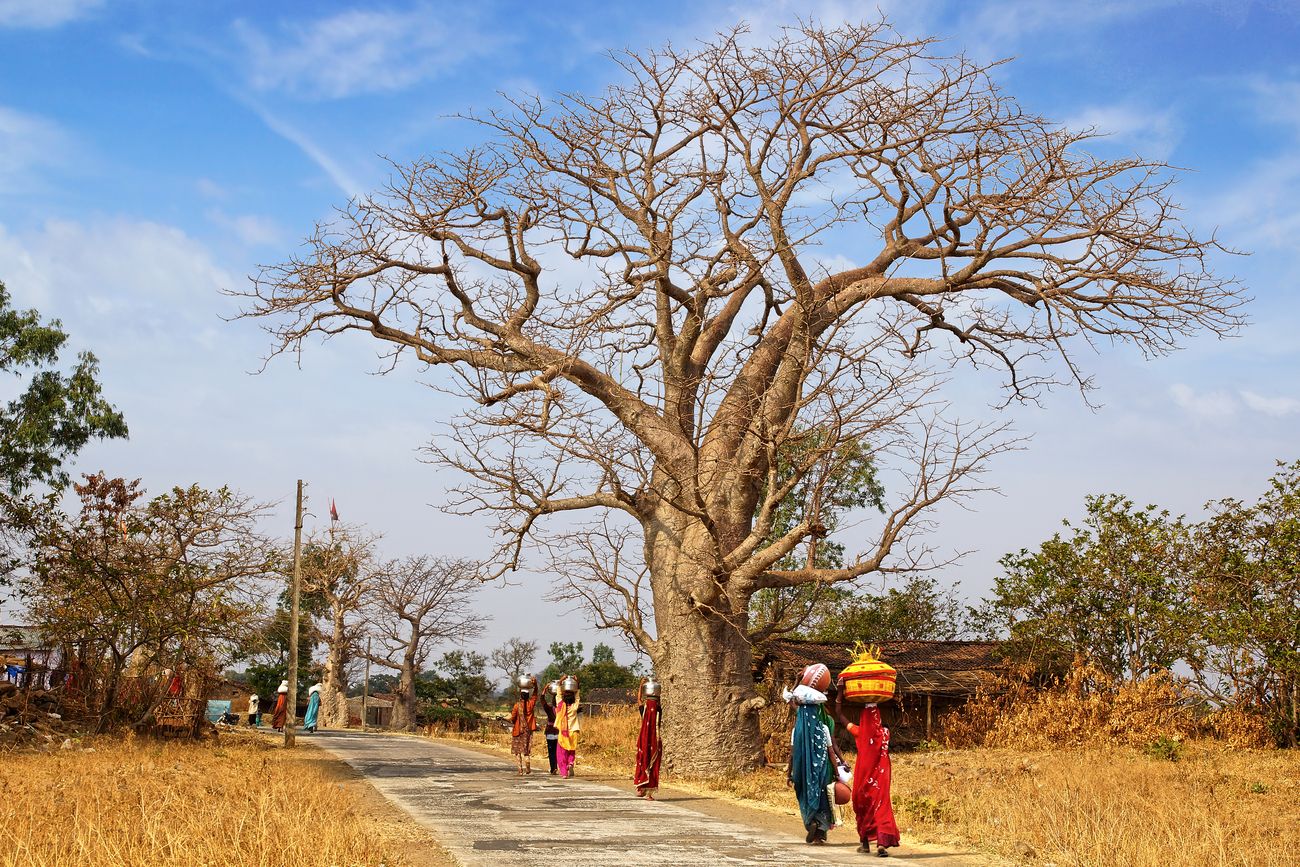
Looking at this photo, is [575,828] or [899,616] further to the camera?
[899,616]

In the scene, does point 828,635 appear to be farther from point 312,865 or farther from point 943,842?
point 312,865

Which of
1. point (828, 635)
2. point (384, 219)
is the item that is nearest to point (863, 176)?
point (384, 219)

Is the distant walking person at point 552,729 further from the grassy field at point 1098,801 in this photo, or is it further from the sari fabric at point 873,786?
the sari fabric at point 873,786

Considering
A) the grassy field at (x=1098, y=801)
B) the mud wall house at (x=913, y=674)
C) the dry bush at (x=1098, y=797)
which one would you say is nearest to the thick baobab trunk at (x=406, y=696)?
the mud wall house at (x=913, y=674)

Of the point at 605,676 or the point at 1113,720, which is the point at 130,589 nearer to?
the point at 1113,720

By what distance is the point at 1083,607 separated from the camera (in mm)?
21406

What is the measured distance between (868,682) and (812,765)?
883 mm

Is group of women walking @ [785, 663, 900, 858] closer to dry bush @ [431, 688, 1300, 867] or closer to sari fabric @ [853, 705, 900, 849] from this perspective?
sari fabric @ [853, 705, 900, 849]

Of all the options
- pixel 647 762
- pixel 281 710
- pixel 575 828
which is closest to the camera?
pixel 575 828

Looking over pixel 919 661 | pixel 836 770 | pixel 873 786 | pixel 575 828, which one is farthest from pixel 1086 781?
pixel 919 661

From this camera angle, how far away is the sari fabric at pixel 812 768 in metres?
8.48

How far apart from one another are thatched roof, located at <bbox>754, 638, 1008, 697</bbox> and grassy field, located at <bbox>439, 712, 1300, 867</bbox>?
3134mm

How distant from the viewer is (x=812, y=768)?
857 cm

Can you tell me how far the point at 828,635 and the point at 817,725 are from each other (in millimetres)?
20166
